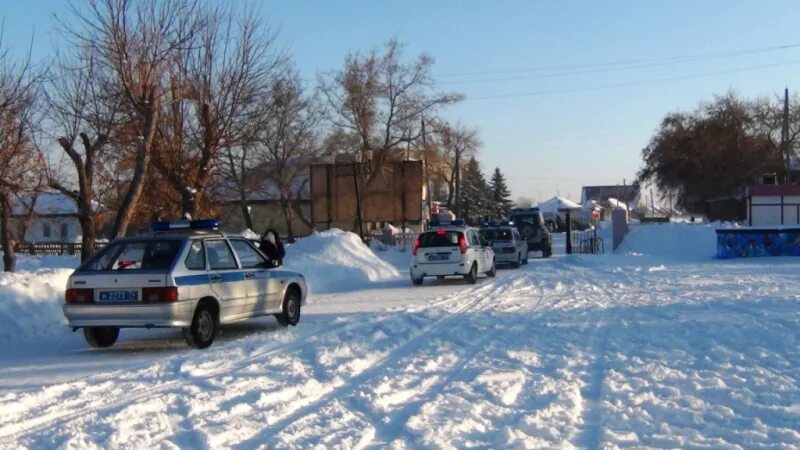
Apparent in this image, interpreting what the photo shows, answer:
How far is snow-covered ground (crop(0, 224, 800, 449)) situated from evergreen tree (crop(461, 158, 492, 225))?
2985 inches

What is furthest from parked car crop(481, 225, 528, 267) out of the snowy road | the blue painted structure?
the snowy road

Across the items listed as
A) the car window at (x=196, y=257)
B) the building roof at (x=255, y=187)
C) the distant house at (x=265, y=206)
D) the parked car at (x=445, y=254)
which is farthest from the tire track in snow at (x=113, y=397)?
the distant house at (x=265, y=206)

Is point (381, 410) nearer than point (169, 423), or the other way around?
point (169, 423)

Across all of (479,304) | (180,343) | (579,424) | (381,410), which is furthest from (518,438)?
(479,304)

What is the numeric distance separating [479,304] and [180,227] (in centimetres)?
726

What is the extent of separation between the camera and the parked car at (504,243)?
108 ft

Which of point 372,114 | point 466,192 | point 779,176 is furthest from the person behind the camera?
point 466,192

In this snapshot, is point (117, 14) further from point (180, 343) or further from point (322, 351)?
point (322, 351)

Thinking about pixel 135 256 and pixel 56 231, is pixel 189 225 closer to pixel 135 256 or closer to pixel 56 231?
pixel 135 256

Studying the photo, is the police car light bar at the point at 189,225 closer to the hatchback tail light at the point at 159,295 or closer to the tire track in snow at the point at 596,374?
the hatchback tail light at the point at 159,295

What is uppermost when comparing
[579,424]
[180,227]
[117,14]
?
[117,14]

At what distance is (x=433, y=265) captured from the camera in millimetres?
24797

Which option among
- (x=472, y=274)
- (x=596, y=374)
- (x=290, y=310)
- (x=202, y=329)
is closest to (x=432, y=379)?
(x=596, y=374)

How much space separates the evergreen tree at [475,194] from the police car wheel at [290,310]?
75727 millimetres
